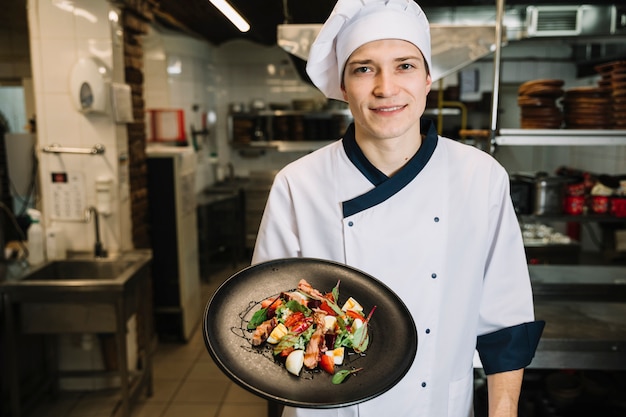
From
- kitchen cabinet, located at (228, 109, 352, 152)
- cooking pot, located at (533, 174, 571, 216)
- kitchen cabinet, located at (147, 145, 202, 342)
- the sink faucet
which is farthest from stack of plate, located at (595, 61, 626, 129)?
kitchen cabinet, located at (228, 109, 352, 152)

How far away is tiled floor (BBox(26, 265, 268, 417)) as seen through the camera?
329 centimetres

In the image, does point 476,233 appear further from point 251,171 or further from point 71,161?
point 251,171

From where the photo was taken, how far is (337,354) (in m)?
1.20

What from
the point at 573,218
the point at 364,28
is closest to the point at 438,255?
the point at 364,28

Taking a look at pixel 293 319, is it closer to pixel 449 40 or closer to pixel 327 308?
pixel 327 308

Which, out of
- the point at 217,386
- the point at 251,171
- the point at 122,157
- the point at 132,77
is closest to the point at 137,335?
the point at 217,386

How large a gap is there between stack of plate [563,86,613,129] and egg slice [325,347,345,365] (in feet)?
6.45

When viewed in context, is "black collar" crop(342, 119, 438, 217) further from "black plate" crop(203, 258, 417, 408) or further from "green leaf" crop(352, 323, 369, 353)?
"green leaf" crop(352, 323, 369, 353)

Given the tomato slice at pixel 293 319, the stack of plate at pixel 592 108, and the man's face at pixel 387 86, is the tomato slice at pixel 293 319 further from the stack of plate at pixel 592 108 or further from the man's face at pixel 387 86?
the stack of plate at pixel 592 108

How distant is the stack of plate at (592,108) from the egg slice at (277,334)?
201cm

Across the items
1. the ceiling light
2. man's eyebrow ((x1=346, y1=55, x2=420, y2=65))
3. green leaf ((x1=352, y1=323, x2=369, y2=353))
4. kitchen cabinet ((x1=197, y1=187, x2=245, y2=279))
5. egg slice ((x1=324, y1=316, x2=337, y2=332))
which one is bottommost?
kitchen cabinet ((x1=197, y1=187, x2=245, y2=279))

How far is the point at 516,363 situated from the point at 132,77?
10.3ft

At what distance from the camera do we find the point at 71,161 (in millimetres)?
3297

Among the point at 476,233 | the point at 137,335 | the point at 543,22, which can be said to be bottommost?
the point at 137,335
